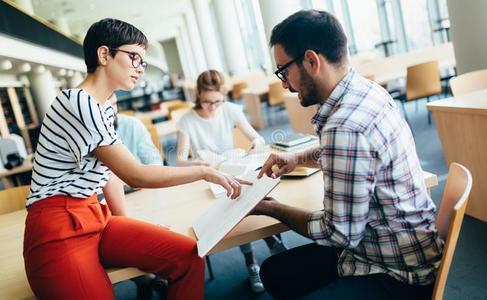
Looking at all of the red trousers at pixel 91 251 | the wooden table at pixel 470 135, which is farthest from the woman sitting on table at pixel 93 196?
the wooden table at pixel 470 135

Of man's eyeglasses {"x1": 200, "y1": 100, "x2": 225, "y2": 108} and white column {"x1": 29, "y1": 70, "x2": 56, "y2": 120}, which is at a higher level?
white column {"x1": 29, "y1": 70, "x2": 56, "y2": 120}

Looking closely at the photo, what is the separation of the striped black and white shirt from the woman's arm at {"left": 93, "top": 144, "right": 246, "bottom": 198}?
0.12ft

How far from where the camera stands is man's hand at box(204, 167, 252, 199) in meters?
Result: 1.26

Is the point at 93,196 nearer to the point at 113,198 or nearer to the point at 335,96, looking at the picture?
the point at 113,198

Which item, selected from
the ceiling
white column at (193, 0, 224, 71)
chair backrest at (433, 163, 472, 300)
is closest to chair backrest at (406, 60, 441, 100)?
chair backrest at (433, 163, 472, 300)

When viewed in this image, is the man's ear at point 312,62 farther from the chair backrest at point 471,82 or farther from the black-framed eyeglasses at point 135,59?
the chair backrest at point 471,82

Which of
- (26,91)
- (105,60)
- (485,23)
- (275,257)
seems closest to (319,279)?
(275,257)

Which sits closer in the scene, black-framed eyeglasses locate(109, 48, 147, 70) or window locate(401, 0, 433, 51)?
black-framed eyeglasses locate(109, 48, 147, 70)

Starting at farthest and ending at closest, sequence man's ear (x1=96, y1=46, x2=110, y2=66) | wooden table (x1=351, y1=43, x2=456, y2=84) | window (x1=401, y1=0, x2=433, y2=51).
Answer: window (x1=401, y1=0, x2=433, y2=51)
wooden table (x1=351, y1=43, x2=456, y2=84)
man's ear (x1=96, y1=46, x2=110, y2=66)

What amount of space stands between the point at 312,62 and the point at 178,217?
0.80 metres

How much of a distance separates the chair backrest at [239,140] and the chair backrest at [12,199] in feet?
4.51

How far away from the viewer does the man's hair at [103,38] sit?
4.07ft

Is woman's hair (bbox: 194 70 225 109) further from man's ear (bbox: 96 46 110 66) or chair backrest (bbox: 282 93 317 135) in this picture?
chair backrest (bbox: 282 93 317 135)

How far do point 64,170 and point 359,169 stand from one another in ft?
2.86
